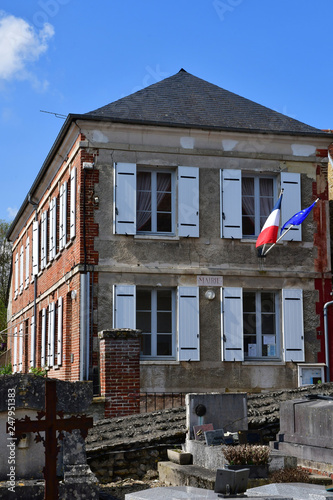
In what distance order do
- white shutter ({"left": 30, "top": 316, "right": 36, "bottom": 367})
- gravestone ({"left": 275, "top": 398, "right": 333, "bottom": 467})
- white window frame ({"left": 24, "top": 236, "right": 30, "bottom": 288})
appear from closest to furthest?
gravestone ({"left": 275, "top": 398, "right": 333, "bottom": 467})
white shutter ({"left": 30, "top": 316, "right": 36, "bottom": 367})
white window frame ({"left": 24, "top": 236, "right": 30, "bottom": 288})

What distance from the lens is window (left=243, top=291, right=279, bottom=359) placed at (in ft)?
53.6

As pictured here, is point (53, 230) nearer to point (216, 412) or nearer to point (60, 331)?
point (60, 331)

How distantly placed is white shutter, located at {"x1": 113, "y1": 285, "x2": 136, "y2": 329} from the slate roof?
3.58 metres

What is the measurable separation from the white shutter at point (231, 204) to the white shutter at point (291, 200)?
97 centimetres

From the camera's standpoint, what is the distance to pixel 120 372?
521 inches

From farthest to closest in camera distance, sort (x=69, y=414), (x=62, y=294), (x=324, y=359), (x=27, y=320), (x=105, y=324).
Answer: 1. (x=27, y=320)
2. (x=62, y=294)
3. (x=324, y=359)
4. (x=105, y=324)
5. (x=69, y=414)

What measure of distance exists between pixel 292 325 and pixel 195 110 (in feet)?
17.6

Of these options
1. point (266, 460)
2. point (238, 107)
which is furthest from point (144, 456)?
point (238, 107)

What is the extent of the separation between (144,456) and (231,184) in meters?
7.74

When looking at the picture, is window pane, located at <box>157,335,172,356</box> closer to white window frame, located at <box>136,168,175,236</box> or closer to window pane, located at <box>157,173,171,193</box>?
white window frame, located at <box>136,168,175,236</box>

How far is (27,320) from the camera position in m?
24.1

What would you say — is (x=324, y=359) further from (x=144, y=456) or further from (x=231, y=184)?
(x=144, y=456)

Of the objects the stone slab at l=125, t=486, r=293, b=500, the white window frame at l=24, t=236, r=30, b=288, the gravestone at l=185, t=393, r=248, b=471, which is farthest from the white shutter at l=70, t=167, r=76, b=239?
the stone slab at l=125, t=486, r=293, b=500

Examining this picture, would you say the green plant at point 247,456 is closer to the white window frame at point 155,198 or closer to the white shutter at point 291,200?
the white window frame at point 155,198
